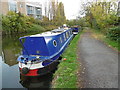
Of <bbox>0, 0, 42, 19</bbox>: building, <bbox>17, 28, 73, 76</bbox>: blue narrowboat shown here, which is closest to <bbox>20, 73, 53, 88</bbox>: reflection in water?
<bbox>17, 28, 73, 76</bbox>: blue narrowboat

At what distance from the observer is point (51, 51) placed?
618 cm

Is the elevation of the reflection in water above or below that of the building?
below

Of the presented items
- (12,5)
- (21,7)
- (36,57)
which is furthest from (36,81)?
(21,7)

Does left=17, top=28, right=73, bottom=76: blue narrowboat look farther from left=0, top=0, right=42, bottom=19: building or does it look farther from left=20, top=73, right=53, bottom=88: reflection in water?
left=0, top=0, right=42, bottom=19: building

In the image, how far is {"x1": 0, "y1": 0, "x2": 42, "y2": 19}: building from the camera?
3555 centimetres

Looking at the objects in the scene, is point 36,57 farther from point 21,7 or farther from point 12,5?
point 21,7

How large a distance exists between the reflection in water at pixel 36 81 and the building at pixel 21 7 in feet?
108

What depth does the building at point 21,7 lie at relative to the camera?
35.6m

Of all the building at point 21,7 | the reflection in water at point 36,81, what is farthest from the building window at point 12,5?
the reflection in water at point 36,81

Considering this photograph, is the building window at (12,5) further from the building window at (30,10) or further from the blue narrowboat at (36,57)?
the blue narrowboat at (36,57)

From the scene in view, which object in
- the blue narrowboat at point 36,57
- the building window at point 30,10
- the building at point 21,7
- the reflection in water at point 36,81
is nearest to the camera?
the reflection in water at point 36,81

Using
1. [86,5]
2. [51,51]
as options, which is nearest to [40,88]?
[51,51]

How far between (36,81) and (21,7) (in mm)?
44148

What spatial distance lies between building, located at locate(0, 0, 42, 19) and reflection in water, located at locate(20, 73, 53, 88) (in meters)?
32.8
